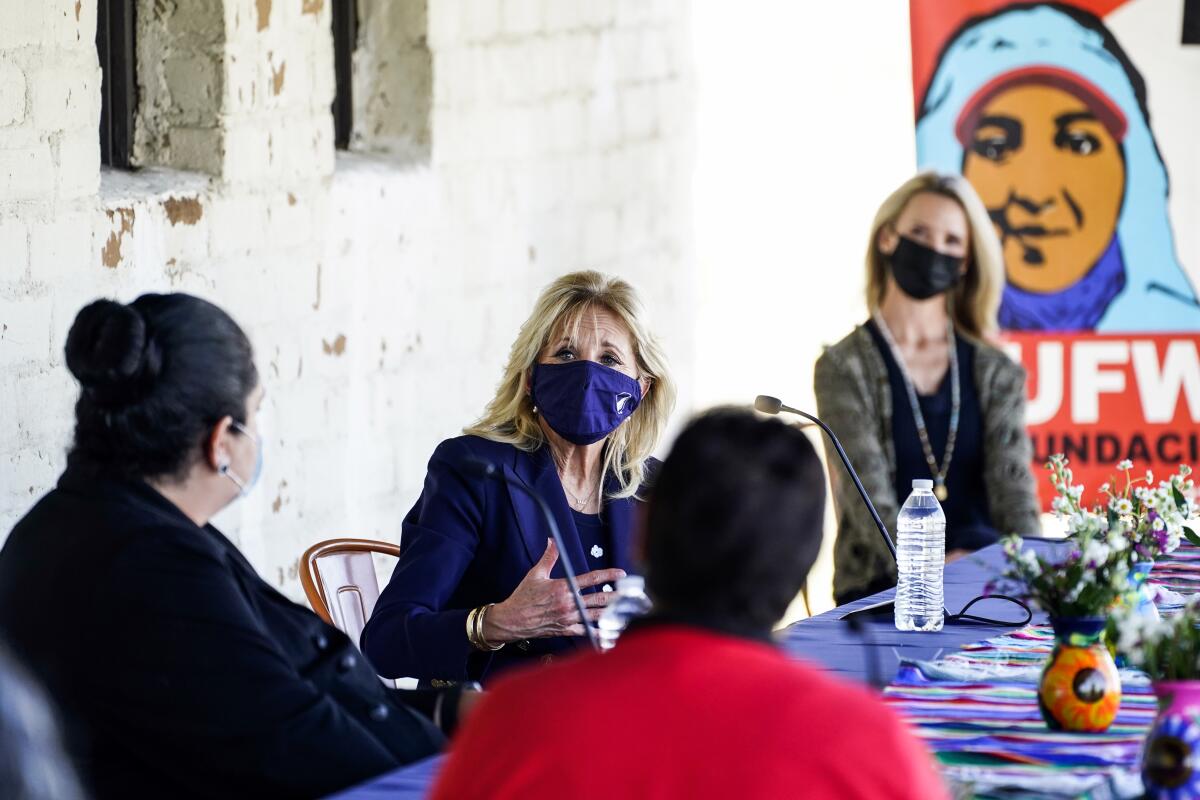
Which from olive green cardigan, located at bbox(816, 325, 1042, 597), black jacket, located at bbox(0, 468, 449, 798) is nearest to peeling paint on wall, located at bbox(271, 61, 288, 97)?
olive green cardigan, located at bbox(816, 325, 1042, 597)

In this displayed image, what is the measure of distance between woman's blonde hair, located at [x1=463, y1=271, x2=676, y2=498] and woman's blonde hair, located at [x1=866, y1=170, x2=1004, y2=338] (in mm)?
1315

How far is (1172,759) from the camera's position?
1681 mm

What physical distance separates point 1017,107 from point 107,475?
4066 mm

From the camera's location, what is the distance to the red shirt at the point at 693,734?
3.84 feet

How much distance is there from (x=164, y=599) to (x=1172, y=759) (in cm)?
102

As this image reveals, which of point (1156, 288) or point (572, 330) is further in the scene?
point (1156, 288)

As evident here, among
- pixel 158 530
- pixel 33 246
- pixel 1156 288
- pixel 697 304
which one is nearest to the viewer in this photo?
pixel 158 530

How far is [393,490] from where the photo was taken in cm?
417

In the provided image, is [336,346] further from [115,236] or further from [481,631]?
[481,631]

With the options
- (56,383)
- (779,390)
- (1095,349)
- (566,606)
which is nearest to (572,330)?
(566,606)

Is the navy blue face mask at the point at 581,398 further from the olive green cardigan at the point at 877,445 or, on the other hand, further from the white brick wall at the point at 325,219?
the olive green cardigan at the point at 877,445

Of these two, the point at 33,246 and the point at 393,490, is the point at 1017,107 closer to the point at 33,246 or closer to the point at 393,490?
the point at 393,490

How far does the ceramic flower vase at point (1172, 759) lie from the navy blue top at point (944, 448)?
7.67ft

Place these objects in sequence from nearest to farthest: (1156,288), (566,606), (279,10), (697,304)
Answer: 1. (566,606)
2. (279,10)
3. (1156,288)
4. (697,304)
